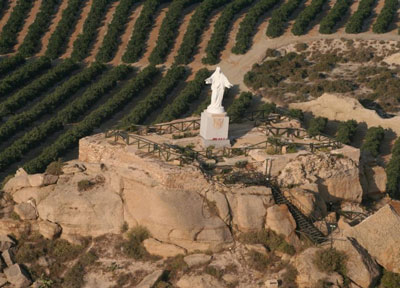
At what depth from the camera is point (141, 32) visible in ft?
249

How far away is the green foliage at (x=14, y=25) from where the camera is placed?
73312 mm

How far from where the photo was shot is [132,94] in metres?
61.7

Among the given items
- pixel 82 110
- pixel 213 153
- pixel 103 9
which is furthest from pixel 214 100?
pixel 103 9

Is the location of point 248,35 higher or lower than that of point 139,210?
higher

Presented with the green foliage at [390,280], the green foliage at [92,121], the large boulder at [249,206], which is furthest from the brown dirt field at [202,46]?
the green foliage at [390,280]

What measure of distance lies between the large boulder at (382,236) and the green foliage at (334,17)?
174ft

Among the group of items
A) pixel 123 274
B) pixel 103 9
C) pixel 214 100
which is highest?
pixel 103 9

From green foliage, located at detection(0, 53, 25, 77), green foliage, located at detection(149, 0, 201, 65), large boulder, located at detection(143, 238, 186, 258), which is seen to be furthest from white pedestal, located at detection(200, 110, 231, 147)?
green foliage, located at detection(0, 53, 25, 77)

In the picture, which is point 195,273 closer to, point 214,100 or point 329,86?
point 214,100

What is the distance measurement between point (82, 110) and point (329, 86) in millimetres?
26274

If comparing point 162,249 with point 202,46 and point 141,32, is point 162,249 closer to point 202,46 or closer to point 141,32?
point 202,46

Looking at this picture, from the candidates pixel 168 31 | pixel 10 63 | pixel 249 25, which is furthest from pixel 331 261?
pixel 249 25

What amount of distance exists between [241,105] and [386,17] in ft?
102

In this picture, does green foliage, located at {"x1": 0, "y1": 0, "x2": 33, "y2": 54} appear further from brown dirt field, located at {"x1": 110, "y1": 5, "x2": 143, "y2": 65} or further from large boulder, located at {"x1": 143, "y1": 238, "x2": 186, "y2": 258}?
large boulder, located at {"x1": 143, "y1": 238, "x2": 186, "y2": 258}
